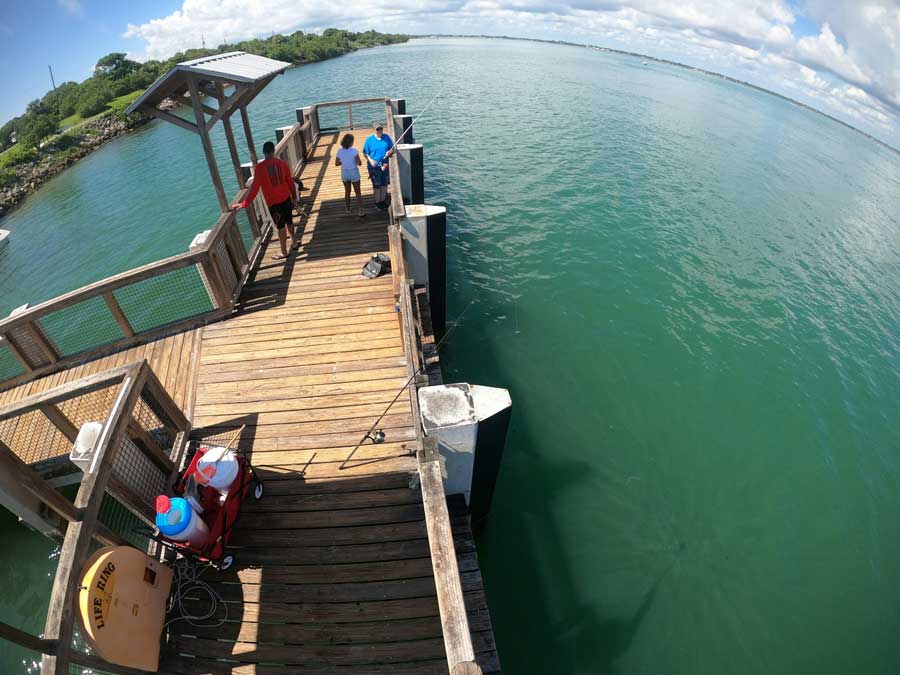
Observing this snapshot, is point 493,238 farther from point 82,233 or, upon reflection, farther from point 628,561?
point 82,233

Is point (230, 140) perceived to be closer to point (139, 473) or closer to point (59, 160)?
point (139, 473)

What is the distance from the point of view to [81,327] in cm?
1217

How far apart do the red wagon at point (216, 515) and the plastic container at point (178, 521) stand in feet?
0.38

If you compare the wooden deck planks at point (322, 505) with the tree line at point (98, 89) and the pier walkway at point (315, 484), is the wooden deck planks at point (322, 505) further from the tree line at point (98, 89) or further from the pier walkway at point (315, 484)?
the tree line at point (98, 89)

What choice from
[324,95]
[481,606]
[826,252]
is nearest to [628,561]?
[481,606]

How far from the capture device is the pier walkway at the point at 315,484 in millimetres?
3949

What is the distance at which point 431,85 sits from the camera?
49.9 meters

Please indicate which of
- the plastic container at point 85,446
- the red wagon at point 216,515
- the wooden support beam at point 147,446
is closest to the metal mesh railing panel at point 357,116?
the plastic container at point 85,446

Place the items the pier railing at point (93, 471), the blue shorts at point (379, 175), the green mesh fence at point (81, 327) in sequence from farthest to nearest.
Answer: the green mesh fence at point (81, 327) → the blue shorts at point (379, 175) → the pier railing at point (93, 471)

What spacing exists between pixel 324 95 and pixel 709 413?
47928mm

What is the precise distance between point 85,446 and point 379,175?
7661 millimetres

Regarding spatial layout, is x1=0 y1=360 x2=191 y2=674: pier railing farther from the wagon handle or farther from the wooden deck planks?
the wooden deck planks

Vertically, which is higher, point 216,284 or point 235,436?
point 216,284

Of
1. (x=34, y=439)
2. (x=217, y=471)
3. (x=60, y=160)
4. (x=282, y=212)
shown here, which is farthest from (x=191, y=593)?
(x=60, y=160)
